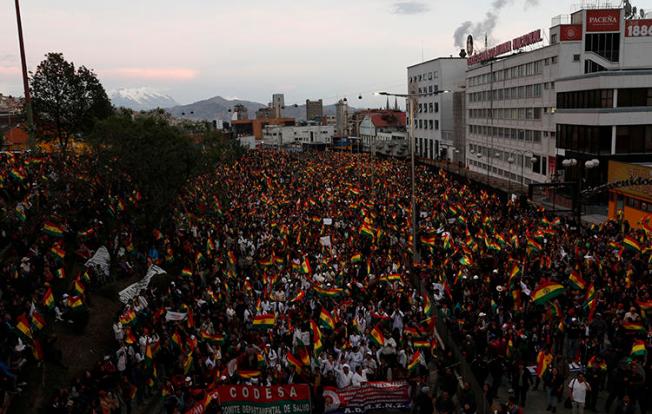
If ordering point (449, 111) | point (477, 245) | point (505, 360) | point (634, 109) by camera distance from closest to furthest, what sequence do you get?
point (505, 360) < point (477, 245) < point (634, 109) < point (449, 111)

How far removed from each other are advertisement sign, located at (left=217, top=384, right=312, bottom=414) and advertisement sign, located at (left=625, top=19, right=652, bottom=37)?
4835 centimetres

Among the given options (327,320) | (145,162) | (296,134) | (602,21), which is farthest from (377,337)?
(296,134)

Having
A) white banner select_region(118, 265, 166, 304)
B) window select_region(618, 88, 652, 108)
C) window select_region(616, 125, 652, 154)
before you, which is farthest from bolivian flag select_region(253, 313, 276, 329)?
window select_region(618, 88, 652, 108)

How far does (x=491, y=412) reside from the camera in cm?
1302

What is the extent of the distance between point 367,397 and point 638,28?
4818cm

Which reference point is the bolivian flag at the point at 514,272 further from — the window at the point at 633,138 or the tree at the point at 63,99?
the tree at the point at 63,99

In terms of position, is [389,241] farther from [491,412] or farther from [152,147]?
[491,412]

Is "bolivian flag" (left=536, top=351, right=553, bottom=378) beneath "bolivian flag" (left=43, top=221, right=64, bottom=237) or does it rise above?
beneath

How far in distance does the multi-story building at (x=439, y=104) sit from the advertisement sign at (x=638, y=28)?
35215 millimetres

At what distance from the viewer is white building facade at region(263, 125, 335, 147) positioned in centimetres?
15900

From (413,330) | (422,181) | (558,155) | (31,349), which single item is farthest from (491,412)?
(558,155)

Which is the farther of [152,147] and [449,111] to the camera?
[449,111]

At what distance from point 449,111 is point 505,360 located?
3011 inches

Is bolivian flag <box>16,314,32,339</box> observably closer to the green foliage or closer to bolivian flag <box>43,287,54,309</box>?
bolivian flag <box>43,287,54,309</box>
